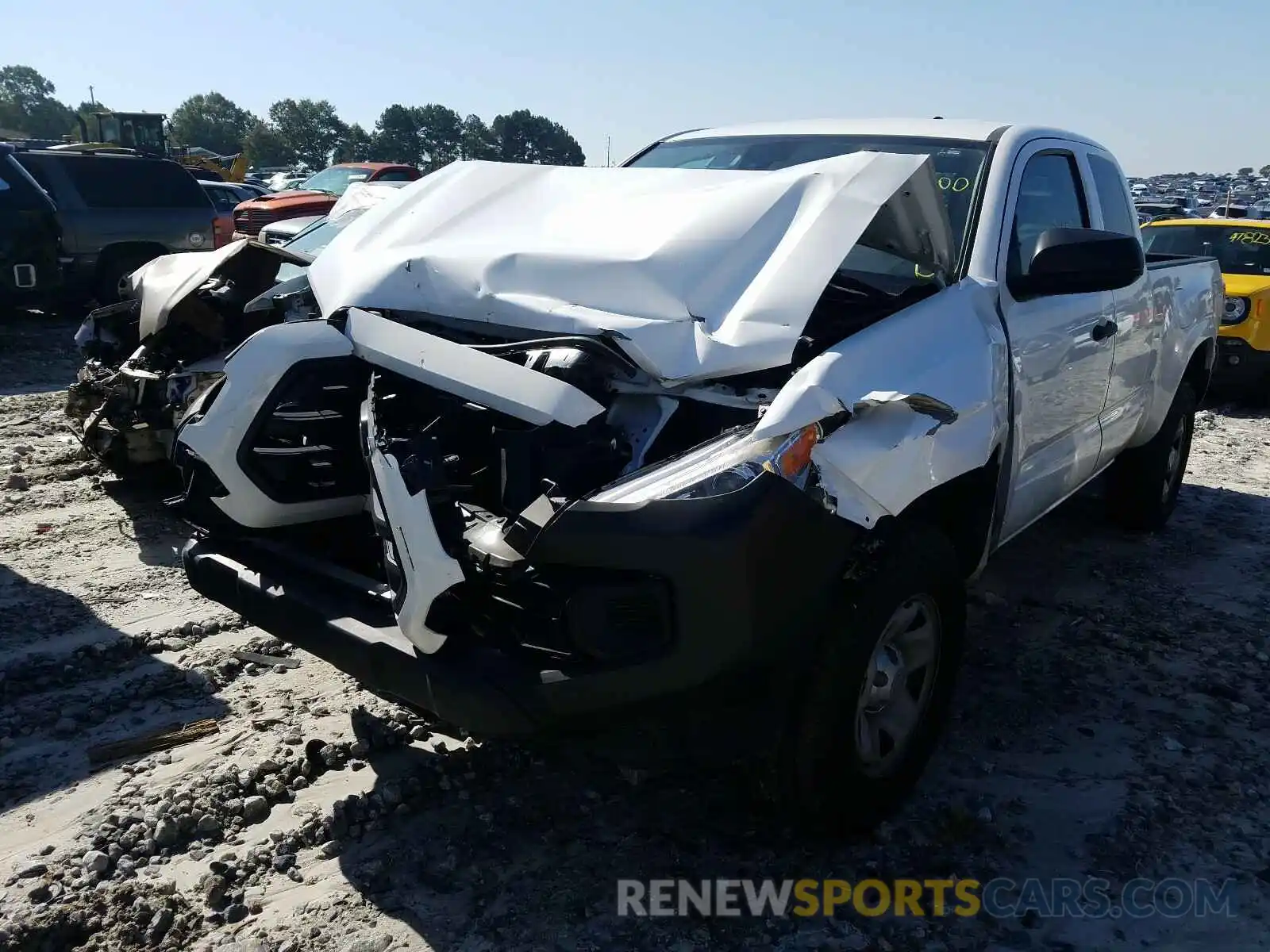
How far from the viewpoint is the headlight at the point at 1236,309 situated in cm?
959

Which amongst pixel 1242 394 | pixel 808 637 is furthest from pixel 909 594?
pixel 1242 394

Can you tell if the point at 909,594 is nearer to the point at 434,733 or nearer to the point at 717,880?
the point at 717,880

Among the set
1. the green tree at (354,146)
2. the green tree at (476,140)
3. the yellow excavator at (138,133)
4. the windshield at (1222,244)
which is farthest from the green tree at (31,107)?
the windshield at (1222,244)

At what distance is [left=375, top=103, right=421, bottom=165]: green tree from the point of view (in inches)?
3012

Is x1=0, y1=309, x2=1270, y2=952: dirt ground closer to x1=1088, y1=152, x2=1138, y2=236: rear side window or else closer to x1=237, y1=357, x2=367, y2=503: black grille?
x1=237, y1=357, x2=367, y2=503: black grille

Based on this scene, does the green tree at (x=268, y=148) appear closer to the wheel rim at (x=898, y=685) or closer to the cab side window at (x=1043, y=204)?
the cab side window at (x=1043, y=204)

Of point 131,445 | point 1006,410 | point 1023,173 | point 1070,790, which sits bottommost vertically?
point 1070,790

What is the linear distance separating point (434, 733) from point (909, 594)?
1.65 meters

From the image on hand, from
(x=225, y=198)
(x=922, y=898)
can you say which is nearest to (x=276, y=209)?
(x=225, y=198)

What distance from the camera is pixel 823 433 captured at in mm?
2473

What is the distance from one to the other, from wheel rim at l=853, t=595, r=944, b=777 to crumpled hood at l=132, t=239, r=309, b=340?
3.20 m

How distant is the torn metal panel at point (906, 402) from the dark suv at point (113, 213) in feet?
36.0

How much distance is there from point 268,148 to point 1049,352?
272ft

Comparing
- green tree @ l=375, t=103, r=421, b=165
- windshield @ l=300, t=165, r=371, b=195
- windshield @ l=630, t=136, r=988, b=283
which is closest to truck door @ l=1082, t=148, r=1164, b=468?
windshield @ l=630, t=136, r=988, b=283
